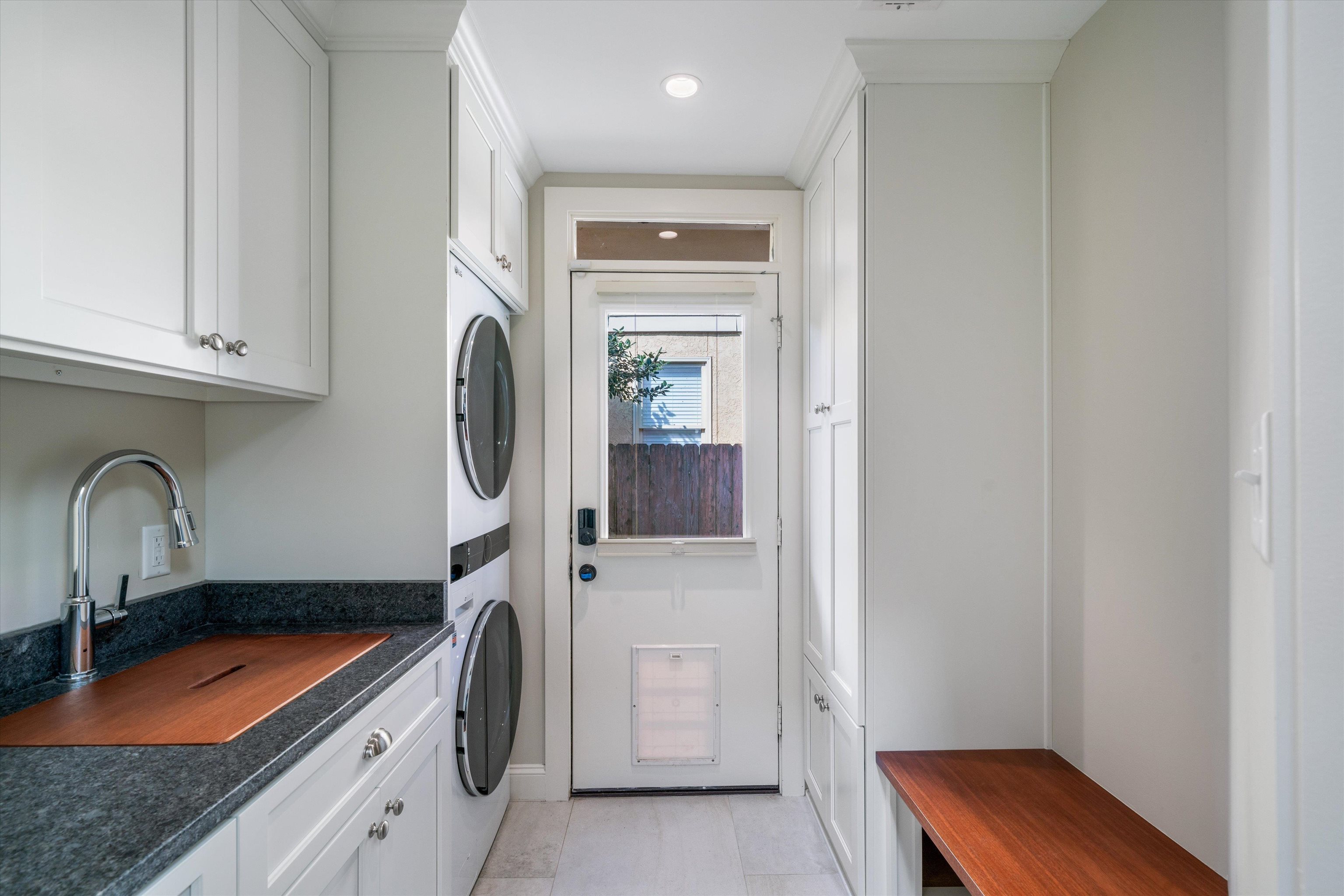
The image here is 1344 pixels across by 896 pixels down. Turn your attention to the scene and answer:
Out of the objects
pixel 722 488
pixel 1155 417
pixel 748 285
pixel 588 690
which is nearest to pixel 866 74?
pixel 748 285

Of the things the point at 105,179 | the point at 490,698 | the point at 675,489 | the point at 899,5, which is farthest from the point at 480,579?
the point at 899,5

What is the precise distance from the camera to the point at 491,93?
1.93 metres

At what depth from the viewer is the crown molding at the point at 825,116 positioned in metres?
1.81

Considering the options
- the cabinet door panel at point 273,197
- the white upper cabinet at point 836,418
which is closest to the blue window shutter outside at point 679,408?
the white upper cabinet at point 836,418

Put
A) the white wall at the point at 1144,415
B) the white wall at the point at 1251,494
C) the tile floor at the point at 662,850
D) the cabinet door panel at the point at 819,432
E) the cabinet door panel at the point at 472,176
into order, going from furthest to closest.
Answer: the cabinet door panel at the point at 819,432 < the tile floor at the point at 662,850 < the cabinet door panel at the point at 472,176 < the white wall at the point at 1144,415 < the white wall at the point at 1251,494

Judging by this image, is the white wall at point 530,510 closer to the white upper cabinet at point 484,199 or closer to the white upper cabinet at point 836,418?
the white upper cabinet at point 484,199

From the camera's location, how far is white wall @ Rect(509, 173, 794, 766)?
2.50 meters

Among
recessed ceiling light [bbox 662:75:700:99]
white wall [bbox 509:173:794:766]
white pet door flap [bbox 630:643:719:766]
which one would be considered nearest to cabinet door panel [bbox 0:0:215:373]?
recessed ceiling light [bbox 662:75:700:99]

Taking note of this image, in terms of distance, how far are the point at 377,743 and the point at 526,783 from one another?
1.48 metres

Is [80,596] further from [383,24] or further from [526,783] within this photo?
[526,783]

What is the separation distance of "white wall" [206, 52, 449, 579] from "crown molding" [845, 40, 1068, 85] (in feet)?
3.80

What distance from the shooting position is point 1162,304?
140 centimetres

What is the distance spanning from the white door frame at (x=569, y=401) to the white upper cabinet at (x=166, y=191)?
0.98 meters

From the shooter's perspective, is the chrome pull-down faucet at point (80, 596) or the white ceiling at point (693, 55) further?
the white ceiling at point (693, 55)
